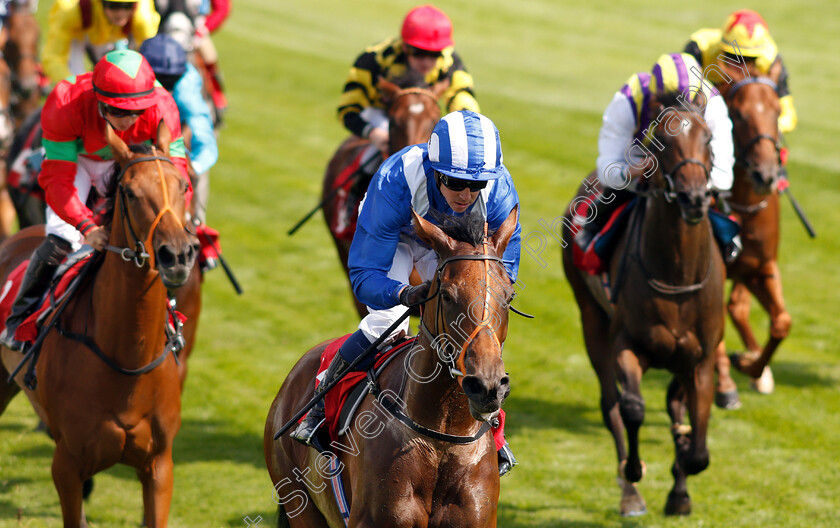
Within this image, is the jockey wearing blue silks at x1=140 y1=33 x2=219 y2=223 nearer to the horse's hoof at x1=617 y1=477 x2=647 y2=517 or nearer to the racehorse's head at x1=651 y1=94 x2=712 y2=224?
the racehorse's head at x1=651 y1=94 x2=712 y2=224

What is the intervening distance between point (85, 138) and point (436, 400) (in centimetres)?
286

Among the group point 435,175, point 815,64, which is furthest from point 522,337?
point 815,64

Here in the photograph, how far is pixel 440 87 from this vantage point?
8.38 m

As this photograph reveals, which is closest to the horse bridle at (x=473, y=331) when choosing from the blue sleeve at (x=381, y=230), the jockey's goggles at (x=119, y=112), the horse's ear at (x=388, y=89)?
the blue sleeve at (x=381, y=230)

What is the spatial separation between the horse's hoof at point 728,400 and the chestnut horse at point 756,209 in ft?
0.82

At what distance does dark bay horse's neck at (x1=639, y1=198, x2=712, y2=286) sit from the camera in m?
6.81

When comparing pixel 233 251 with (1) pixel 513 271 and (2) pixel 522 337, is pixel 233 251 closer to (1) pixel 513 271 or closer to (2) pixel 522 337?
(2) pixel 522 337

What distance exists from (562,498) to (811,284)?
20.4ft

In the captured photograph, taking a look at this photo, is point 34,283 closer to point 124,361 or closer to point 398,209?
point 124,361

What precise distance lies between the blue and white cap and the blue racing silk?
0.55 feet

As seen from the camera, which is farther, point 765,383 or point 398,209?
point 765,383

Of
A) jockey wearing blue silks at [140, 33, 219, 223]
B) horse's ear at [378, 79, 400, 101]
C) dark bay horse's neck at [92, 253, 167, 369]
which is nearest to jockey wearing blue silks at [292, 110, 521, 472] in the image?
dark bay horse's neck at [92, 253, 167, 369]

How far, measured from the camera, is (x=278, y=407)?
5309 millimetres

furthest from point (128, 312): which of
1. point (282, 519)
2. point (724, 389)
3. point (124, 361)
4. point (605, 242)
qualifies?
point (724, 389)
